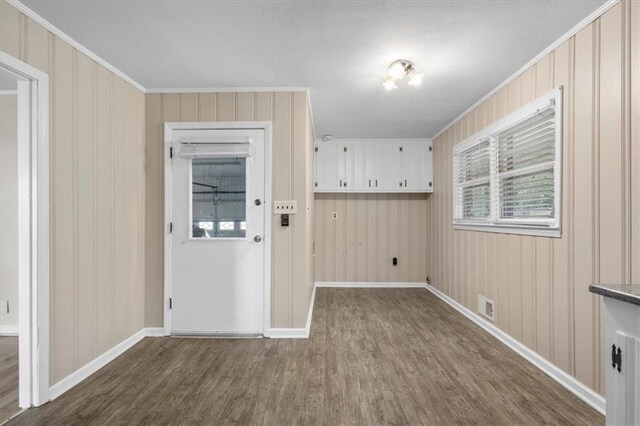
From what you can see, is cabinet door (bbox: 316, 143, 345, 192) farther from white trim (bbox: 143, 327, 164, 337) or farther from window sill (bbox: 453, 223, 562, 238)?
white trim (bbox: 143, 327, 164, 337)

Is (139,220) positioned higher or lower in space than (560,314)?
higher

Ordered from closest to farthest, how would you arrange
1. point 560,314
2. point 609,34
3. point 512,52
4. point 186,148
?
point 609,34 < point 560,314 < point 512,52 < point 186,148

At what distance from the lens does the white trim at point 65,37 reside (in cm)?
178

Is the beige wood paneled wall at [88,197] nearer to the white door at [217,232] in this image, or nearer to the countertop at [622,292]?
the white door at [217,232]

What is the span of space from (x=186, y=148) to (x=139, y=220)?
84cm

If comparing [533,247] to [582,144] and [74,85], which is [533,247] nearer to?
[582,144]

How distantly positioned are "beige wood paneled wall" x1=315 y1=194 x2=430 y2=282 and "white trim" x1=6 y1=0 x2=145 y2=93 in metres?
3.15

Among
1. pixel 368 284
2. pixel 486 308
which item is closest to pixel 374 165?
pixel 368 284

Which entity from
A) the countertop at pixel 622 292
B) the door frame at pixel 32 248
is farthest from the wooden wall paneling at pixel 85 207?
the countertop at pixel 622 292

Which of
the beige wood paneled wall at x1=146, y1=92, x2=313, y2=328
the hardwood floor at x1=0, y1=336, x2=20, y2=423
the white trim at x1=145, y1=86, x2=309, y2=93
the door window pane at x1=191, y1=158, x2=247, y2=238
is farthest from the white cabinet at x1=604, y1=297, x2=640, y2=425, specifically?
the hardwood floor at x1=0, y1=336, x2=20, y2=423

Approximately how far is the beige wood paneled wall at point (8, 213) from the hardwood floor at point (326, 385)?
1415mm

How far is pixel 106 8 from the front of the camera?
5.94 feet

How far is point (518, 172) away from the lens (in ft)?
8.61

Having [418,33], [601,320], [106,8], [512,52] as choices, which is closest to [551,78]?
[512,52]
